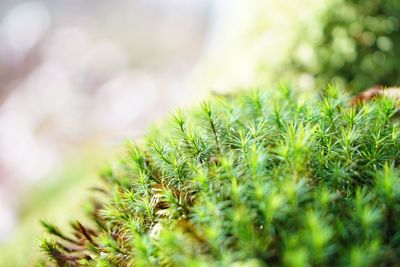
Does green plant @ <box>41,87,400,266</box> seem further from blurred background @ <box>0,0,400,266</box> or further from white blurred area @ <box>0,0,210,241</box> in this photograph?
white blurred area @ <box>0,0,210,241</box>

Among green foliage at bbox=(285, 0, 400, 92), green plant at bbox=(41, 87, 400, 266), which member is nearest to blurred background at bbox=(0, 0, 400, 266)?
green foliage at bbox=(285, 0, 400, 92)

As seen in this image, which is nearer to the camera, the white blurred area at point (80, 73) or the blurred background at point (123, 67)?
the blurred background at point (123, 67)

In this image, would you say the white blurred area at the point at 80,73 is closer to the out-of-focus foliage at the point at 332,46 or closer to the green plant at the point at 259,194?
the out-of-focus foliage at the point at 332,46

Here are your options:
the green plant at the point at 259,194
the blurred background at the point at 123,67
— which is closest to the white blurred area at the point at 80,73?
the blurred background at the point at 123,67

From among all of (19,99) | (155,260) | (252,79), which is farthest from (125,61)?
(155,260)

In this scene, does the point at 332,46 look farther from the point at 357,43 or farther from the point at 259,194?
the point at 259,194

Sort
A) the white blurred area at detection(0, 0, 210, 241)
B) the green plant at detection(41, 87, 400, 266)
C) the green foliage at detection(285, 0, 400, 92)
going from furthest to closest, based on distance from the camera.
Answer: the white blurred area at detection(0, 0, 210, 241), the green foliage at detection(285, 0, 400, 92), the green plant at detection(41, 87, 400, 266)
